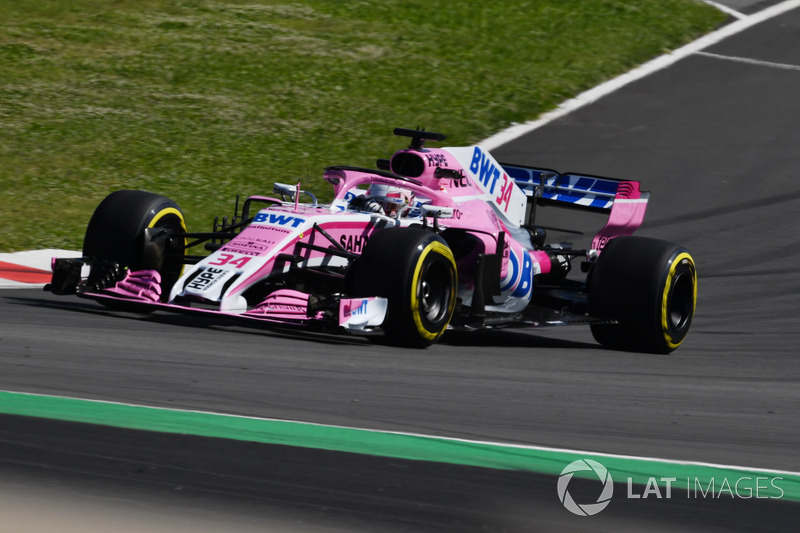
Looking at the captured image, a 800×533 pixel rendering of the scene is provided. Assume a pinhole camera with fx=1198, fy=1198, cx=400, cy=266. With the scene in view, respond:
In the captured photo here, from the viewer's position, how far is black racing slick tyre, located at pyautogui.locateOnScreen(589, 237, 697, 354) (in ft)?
30.4

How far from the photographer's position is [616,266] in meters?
9.38

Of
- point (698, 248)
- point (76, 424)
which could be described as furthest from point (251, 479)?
point (698, 248)

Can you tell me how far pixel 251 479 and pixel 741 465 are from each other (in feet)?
7.04

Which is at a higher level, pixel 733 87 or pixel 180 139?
pixel 733 87

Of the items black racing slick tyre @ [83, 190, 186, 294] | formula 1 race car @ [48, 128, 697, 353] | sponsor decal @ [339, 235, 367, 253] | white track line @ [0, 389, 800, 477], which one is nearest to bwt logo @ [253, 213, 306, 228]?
formula 1 race car @ [48, 128, 697, 353]

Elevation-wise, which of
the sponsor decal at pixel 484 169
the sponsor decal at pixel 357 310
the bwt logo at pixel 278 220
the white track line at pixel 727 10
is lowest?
the sponsor decal at pixel 357 310

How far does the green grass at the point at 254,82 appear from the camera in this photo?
1609 centimetres

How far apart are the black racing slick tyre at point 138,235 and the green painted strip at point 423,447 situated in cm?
323

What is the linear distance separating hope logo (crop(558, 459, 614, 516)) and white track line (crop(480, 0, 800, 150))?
1314 centimetres

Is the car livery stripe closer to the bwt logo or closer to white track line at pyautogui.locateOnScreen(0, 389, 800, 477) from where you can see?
the bwt logo

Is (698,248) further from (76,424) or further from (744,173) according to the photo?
(76,424)

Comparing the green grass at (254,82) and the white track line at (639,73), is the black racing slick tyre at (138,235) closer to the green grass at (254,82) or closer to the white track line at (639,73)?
the green grass at (254,82)

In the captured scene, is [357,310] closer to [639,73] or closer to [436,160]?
[436,160]

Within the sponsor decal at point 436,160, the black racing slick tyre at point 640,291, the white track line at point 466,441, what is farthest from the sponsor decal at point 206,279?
the black racing slick tyre at point 640,291
